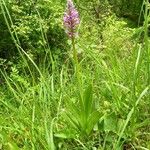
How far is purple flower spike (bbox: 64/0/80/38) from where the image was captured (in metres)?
1.92

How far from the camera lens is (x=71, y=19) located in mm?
1928

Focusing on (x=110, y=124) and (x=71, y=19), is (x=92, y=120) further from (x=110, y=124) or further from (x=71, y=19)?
(x=71, y=19)

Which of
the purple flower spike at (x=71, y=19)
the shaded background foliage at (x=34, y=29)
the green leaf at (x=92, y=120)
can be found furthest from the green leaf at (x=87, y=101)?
the shaded background foliage at (x=34, y=29)

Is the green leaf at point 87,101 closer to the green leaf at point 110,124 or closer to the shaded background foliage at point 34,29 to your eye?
the green leaf at point 110,124

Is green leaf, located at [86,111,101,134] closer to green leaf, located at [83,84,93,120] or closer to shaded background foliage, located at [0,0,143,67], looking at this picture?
green leaf, located at [83,84,93,120]

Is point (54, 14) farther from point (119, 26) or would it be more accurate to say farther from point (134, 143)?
point (134, 143)

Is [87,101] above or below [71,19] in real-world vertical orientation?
below

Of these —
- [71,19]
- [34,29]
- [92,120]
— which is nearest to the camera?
[71,19]

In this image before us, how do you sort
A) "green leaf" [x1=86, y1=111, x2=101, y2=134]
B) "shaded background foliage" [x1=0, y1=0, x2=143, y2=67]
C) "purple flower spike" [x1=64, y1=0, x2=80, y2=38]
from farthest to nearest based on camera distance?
"shaded background foliage" [x1=0, y1=0, x2=143, y2=67] < "green leaf" [x1=86, y1=111, x2=101, y2=134] < "purple flower spike" [x1=64, y1=0, x2=80, y2=38]

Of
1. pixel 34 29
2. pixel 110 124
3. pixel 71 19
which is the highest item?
pixel 71 19

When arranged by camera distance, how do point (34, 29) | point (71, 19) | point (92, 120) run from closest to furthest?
1. point (71, 19)
2. point (92, 120)
3. point (34, 29)

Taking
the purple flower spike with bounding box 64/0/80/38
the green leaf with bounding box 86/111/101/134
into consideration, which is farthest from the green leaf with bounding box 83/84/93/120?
the purple flower spike with bounding box 64/0/80/38

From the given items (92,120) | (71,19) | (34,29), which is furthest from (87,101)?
(34,29)

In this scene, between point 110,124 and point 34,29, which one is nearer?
point 110,124
